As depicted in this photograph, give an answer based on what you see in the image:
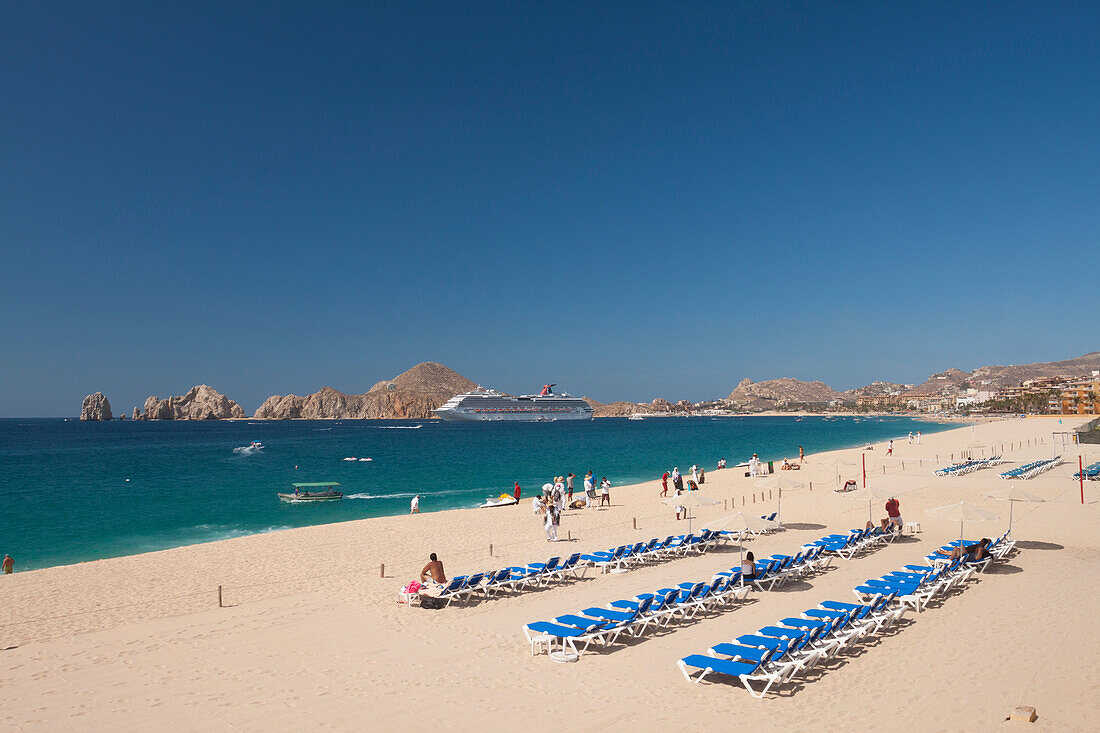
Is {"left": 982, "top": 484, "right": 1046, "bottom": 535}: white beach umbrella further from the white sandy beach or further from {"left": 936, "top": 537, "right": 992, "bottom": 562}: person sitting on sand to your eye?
{"left": 936, "top": 537, "right": 992, "bottom": 562}: person sitting on sand

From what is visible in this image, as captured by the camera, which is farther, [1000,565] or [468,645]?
[1000,565]

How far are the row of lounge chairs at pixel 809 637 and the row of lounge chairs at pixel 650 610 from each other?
115cm

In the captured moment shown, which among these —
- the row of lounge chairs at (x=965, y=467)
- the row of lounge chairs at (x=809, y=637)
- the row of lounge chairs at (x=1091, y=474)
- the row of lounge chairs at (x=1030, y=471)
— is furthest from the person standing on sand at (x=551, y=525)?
the row of lounge chairs at (x=1091, y=474)

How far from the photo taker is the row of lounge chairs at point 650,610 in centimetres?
847

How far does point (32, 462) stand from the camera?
187 feet

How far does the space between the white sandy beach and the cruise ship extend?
129 m

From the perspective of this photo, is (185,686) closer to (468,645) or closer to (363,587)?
(468,645)

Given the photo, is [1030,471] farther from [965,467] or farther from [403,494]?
[403,494]

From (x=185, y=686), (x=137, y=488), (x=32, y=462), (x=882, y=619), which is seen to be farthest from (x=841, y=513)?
(x=32, y=462)

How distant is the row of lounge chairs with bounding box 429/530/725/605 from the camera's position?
1127cm

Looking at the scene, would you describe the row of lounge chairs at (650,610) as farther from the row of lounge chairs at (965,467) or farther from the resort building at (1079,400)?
the resort building at (1079,400)

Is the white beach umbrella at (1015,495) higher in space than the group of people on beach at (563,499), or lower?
higher

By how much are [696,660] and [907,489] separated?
2011cm

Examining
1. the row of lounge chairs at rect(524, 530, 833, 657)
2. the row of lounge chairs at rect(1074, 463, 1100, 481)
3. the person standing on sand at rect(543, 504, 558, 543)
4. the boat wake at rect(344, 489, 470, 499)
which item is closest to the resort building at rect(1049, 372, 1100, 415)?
Result: the row of lounge chairs at rect(1074, 463, 1100, 481)
